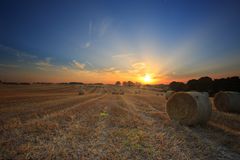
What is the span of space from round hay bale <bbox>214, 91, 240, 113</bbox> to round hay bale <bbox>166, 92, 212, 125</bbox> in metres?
5.26

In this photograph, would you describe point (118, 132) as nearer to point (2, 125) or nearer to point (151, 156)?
point (151, 156)

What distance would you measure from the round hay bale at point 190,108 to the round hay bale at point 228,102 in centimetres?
526

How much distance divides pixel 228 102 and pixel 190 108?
251 inches

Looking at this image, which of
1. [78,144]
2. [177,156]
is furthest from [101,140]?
[177,156]

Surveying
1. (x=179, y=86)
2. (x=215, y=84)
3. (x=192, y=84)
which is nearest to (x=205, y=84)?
(x=215, y=84)

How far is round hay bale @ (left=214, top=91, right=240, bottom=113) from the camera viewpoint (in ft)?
38.1

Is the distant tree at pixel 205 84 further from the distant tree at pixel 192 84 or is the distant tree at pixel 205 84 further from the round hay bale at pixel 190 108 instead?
the round hay bale at pixel 190 108

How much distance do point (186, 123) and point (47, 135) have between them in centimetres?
621

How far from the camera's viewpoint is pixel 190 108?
7.73 m

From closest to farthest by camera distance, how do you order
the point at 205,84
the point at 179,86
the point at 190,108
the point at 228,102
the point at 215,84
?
the point at 190,108 < the point at 228,102 < the point at 215,84 < the point at 205,84 < the point at 179,86

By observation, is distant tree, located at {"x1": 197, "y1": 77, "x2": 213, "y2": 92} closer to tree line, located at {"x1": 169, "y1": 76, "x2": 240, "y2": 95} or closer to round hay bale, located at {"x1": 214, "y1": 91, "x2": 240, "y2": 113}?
tree line, located at {"x1": 169, "y1": 76, "x2": 240, "y2": 95}

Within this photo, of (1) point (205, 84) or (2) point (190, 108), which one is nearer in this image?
(2) point (190, 108)

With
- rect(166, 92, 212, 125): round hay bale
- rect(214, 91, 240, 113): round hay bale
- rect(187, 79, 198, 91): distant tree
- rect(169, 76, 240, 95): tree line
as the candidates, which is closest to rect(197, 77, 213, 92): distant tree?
rect(169, 76, 240, 95): tree line

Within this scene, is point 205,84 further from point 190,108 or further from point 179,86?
point 190,108
